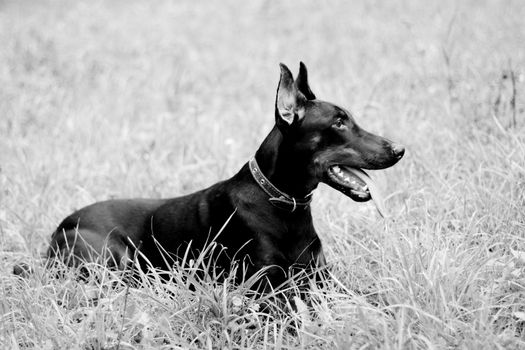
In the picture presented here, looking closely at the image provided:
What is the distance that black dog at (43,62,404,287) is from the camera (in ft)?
10.3

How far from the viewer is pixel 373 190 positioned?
3125mm

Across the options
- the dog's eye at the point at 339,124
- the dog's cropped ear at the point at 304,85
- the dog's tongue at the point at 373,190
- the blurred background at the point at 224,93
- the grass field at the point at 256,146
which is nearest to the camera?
the grass field at the point at 256,146

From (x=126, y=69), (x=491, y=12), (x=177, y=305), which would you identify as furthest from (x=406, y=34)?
(x=177, y=305)

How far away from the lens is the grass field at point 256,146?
283cm

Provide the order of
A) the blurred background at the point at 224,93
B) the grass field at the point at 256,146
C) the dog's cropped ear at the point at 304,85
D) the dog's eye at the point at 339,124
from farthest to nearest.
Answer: the blurred background at the point at 224,93 → the dog's cropped ear at the point at 304,85 → the dog's eye at the point at 339,124 → the grass field at the point at 256,146

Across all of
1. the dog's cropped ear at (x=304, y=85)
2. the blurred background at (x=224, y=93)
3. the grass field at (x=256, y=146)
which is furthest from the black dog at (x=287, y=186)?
the blurred background at (x=224, y=93)

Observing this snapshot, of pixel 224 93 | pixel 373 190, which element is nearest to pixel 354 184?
pixel 373 190

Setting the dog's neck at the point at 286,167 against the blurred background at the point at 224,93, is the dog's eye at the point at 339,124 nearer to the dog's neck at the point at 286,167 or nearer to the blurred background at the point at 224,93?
the dog's neck at the point at 286,167

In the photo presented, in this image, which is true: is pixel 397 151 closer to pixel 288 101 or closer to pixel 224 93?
pixel 288 101

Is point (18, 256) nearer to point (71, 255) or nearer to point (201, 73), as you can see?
point (71, 255)

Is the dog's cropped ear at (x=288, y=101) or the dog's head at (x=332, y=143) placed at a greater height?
the dog's cropped ear at (x=288, y=101)

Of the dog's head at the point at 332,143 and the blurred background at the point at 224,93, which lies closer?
the dog's head at the point at 332,143

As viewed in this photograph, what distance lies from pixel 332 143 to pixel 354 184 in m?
0.25

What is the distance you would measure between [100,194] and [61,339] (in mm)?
2359
